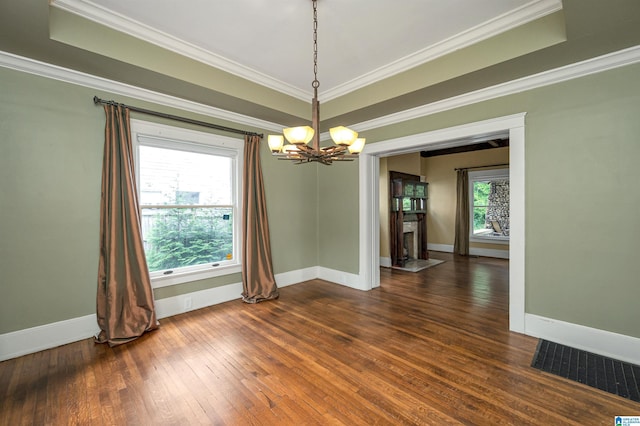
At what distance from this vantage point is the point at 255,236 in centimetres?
403

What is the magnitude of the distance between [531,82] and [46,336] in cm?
554

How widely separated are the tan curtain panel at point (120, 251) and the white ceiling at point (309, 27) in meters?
1.02

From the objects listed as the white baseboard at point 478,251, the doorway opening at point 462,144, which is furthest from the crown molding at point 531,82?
the white baseboard at point 478,251

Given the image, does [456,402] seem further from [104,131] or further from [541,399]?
[104,131]

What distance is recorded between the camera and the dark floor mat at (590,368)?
200 cm

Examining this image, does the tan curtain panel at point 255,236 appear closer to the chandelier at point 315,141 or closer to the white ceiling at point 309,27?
the white ceiling at point 309,27

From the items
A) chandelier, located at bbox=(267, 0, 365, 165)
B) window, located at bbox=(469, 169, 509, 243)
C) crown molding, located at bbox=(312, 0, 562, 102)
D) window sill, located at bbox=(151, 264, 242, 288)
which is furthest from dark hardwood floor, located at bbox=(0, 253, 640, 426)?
window, located at bbox=(469, 169, 509, 243)

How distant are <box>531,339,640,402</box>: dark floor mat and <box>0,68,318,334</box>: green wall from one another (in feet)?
14.6

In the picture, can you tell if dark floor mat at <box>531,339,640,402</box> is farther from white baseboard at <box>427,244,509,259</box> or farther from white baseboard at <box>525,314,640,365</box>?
white baseboard at <box>427,244,509,259</box>

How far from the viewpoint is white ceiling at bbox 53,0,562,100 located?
229 cm

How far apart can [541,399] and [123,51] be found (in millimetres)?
4520

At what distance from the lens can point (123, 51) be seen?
254 centimetres

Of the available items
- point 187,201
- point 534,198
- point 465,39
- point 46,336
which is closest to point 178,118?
point 187,201

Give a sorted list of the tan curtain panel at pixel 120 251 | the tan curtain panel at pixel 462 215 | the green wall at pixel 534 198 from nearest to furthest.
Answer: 1. the green wall at pixel 534 198
2. the tan curtain panel at pixel 120 251
3. the tan curtain panel at pixel 462 215
